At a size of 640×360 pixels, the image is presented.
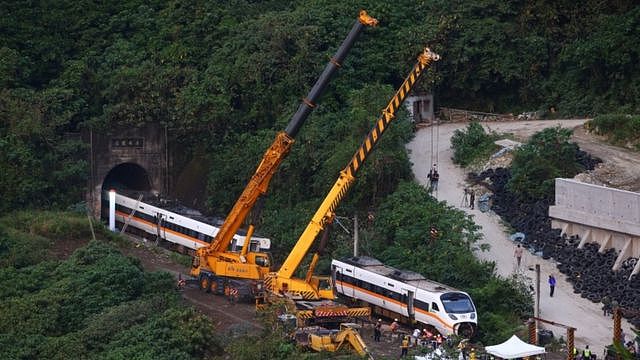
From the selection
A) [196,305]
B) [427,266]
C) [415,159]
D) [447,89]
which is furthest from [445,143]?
[196,305]

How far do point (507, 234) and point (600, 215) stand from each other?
3810mm

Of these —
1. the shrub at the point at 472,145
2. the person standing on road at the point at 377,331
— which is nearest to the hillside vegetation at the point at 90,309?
the person standing on road at the point at 377,331

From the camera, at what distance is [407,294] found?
134 ft

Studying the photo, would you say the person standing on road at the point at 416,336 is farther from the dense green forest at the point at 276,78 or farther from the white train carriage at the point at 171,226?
the dense green forest at the point at 276,78

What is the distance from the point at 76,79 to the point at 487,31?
736 inches

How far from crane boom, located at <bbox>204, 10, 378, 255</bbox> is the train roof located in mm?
3822

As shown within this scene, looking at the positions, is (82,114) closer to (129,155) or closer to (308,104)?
(129,155)

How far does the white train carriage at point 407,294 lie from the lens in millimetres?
39125

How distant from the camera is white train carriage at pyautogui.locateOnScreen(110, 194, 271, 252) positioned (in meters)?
47.1

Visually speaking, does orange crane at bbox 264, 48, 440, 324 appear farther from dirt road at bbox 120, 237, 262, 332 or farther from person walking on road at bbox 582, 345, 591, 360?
person walking on road at bbox 582, 345, 591, 360

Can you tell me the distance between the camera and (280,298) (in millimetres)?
41531

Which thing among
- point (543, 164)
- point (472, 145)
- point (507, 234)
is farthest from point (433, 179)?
point (507, 234)

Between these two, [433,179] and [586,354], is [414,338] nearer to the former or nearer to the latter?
[586,354]

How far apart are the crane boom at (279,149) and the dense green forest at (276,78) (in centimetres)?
467
